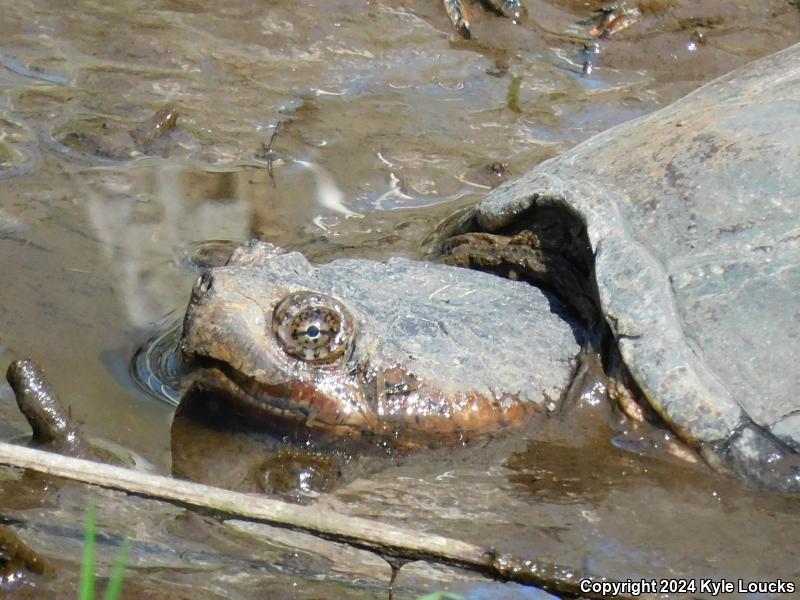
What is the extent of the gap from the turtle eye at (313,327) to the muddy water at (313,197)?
0.32 m

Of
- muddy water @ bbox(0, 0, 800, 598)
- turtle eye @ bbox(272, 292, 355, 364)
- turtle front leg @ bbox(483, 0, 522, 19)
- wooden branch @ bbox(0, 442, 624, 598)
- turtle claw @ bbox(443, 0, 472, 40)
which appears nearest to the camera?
wooden branch @ bbox(0, 442, 624, 598)

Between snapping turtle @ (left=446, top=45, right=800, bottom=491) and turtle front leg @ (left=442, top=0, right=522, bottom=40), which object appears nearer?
snapping turtle @ (left=446, top=45, right=800, bottom=491)

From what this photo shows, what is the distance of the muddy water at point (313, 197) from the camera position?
2605mm

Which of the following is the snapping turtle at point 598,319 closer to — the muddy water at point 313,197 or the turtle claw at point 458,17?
the muddy water at point 313,197

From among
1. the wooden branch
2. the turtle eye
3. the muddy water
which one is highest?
the wooden branch

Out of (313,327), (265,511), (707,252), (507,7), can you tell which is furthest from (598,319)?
(507,7)

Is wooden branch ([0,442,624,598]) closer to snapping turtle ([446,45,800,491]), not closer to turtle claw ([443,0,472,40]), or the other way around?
snapping turtle ([446,45,800,491])

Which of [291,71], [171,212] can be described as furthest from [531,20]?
[171,212]

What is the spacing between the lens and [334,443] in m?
3.18

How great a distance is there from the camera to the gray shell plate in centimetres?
318

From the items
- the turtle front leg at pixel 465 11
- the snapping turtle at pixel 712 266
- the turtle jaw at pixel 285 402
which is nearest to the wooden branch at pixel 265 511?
the turtle jaw at pixel 285 402

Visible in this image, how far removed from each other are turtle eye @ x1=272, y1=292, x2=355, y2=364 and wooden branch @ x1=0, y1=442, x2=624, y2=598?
3.10 ft

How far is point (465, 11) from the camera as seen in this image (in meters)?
6.39

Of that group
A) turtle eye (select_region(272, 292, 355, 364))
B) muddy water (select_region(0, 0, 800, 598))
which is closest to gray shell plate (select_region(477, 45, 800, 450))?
muddy water (select_region(0, 0, 800, 598))
